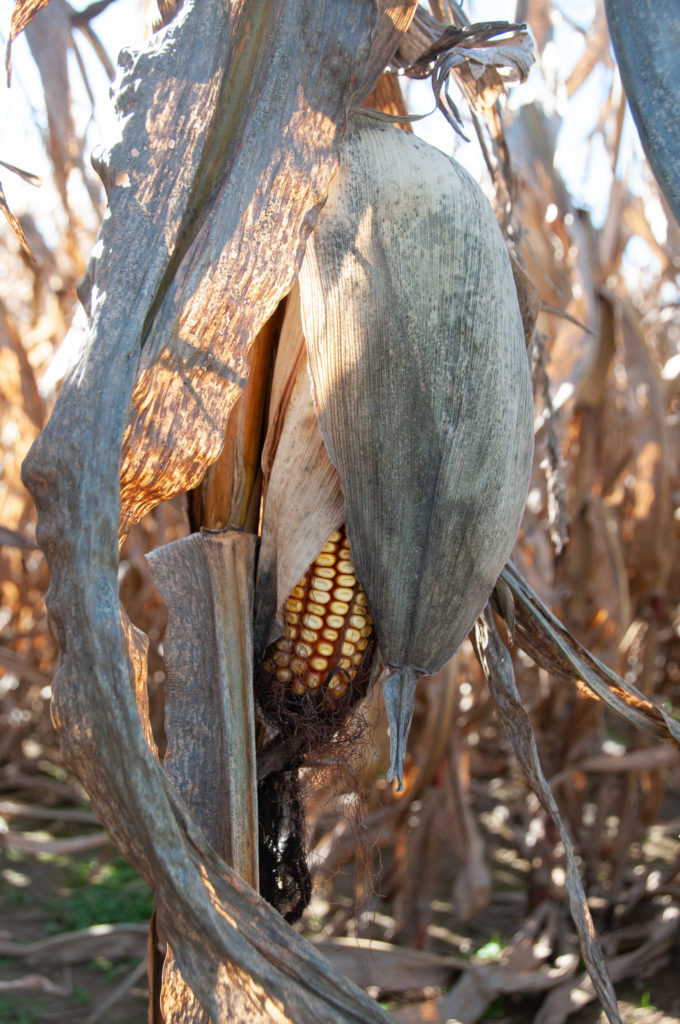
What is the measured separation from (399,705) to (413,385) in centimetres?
26

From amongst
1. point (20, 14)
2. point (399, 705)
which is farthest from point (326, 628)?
point (20, 14)

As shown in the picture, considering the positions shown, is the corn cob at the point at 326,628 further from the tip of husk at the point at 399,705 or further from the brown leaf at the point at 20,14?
the brown leaf at the point at 20,14

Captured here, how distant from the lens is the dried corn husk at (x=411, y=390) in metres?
0.67

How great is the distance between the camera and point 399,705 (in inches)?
26.9

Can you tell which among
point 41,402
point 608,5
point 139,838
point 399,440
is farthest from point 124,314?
point 41,402

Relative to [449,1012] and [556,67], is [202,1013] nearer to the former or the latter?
[449,1012]

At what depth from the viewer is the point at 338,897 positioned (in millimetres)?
2340

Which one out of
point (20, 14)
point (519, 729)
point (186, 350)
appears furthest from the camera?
point (519, 729)

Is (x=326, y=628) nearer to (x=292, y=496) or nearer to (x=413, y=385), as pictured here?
(x=292, y=496)

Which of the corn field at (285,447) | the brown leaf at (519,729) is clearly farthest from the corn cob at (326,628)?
the brown leaf at (519,729)

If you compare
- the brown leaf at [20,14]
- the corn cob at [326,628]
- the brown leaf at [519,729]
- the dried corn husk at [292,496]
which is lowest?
the brown leaf at [519,729]

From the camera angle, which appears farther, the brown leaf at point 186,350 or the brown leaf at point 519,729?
the brown leaf at point 519,729

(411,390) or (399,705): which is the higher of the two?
(411,390)

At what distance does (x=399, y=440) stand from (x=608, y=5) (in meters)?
0.39
